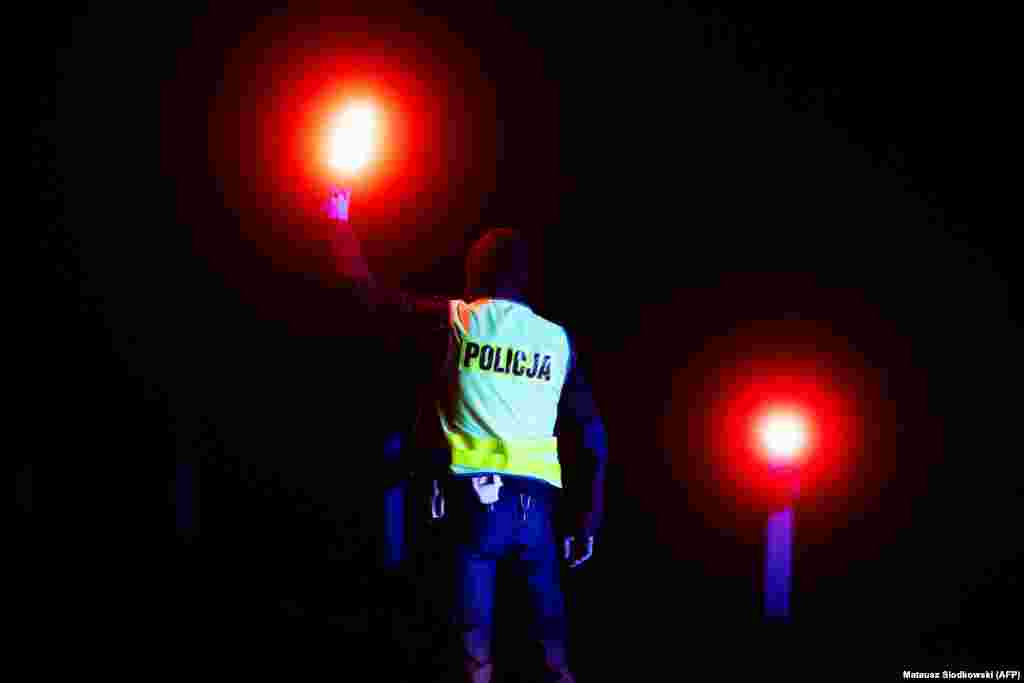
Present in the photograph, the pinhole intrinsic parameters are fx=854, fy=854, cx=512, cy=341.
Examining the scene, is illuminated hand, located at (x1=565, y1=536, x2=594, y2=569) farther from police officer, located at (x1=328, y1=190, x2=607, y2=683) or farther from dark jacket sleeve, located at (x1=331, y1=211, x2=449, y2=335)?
dark jacket sleeve, located at (x1=331, y1=211, x2=449, y2=335)

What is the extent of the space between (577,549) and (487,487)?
0.70 m

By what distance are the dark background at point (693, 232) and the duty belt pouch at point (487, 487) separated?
232 centimetres

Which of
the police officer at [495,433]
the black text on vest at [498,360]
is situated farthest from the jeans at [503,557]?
the black text on vest at [498,360]

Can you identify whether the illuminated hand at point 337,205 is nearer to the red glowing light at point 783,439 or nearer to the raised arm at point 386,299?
the raised arm at point 386,299

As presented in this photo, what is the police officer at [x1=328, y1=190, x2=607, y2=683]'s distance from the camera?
325 cm

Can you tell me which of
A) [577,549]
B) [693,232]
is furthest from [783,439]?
[577,549]

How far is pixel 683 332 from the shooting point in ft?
19.1

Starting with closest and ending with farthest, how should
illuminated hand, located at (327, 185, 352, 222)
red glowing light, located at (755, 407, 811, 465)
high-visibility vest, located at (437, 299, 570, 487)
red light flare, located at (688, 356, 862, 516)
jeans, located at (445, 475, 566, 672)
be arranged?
jeans, located at (445, 475, 566, 672) < high-visibility vest, located at (437, 299, 570, 487) < illuminated hand, located at (327, 185, 352, 222) < red glowing light, located at (755, 407, 811, 465) < red light flare, located at (688, 356, 862, 516)

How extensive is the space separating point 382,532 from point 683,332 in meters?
2.71

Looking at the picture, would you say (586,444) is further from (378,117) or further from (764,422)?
(378,117)

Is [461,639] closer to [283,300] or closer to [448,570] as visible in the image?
[448,570]

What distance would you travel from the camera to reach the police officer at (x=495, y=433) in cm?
325

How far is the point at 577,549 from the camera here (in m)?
3.75

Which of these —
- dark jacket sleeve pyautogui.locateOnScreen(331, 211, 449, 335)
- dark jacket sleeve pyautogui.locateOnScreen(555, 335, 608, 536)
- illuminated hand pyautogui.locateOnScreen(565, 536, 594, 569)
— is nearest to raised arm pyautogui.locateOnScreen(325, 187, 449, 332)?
dark jacket sleeve pyautogui.locateOnScreen(331, 211, 449, 335)
